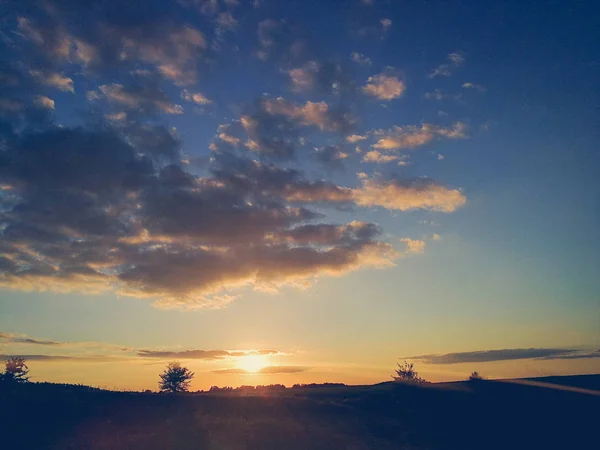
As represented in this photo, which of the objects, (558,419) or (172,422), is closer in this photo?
(172,422)

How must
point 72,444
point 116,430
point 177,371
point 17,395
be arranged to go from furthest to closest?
1. point 177,371
2. point 17,395
3. point 116,430
4. point 72,444

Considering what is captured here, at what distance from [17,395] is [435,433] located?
104 ft

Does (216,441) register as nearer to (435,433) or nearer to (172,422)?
(172,422)

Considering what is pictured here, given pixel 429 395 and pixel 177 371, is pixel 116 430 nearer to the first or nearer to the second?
pixel 429 395

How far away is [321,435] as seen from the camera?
104 feet

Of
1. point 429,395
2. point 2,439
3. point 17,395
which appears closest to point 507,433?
point 429,395

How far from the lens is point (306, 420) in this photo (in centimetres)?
3522

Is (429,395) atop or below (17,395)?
below

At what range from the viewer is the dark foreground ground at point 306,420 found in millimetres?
29906

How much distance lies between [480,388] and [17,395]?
40611 millimetres

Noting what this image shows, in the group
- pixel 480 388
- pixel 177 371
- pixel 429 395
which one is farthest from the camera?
pixel 177 371

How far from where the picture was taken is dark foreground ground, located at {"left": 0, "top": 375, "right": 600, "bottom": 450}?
98.1 ft

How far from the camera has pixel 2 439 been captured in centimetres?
2911

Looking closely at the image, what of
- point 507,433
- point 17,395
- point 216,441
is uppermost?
point 17,395
